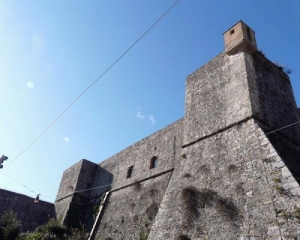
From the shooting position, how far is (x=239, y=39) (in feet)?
38.2

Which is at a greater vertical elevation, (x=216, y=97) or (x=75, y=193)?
(x=216, y=97)

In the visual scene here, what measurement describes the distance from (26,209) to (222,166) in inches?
651

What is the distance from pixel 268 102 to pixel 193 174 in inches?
160

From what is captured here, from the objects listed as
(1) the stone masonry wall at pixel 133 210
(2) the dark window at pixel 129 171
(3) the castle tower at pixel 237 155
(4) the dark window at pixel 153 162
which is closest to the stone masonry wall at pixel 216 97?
(3) the castle tower at pixel 237 155

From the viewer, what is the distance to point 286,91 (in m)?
12.4

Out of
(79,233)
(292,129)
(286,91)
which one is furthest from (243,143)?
(79,233)

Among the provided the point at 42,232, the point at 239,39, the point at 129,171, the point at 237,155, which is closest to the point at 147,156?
the point at 129,171

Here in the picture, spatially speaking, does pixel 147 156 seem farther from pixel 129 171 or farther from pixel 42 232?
pixel 42 232

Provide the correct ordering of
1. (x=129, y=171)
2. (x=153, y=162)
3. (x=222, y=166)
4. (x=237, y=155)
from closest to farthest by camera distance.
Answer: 1. (x=237, y=155)
2. (x=222, y=166)
3. (x=153, y=162)
4. (x=129, y=171)

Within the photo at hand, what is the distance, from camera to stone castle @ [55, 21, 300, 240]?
24.0 feet

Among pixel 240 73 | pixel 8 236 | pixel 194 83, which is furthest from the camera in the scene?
pixel 8 236

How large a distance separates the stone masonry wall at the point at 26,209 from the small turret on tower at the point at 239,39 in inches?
663

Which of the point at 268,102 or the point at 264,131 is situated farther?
the point at 268,102

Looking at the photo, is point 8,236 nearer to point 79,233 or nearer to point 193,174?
point 79,233
